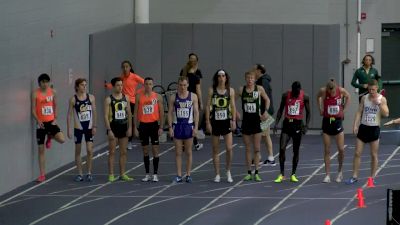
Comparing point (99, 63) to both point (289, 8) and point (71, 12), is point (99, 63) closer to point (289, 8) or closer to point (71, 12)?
point (71, 12)

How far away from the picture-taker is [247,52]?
26672mm

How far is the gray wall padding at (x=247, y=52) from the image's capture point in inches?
1045

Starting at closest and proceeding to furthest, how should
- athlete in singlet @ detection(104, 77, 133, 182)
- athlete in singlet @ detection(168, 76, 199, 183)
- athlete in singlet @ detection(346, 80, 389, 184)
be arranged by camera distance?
1. athlete in singlet @ detection(346, 80, 389, 184)
2. athlete in singlet @ detection(168, 76, 199, 183)
3. athlete in singlet @ detection(104, 77, 133, 182)

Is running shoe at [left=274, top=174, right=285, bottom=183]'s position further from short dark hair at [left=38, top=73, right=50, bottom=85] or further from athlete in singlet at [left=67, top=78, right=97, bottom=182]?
short dark hair at [left=38, top=73, right=50, bottom=85]

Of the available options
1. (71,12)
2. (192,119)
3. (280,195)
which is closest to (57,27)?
(71,12)

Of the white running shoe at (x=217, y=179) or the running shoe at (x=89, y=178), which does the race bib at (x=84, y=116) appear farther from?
the white running shoe at (x=217, y=179)

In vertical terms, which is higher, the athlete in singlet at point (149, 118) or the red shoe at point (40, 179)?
the athlete in singlet at point (149, 118)

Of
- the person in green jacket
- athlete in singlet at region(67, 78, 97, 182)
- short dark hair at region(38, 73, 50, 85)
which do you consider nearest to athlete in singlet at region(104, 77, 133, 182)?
athlete in singlet at region(67, 78, 97, 182)

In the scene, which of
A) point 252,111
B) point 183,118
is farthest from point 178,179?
point 252,111

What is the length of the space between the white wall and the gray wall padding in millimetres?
4149

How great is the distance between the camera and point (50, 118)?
1902 centimetres

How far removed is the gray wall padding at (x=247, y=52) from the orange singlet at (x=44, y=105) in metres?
7.54

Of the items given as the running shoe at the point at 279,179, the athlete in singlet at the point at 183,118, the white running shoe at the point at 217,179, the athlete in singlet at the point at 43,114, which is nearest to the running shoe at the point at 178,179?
the athlete in singlet at the point at 183,118

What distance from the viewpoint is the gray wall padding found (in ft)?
87.1
